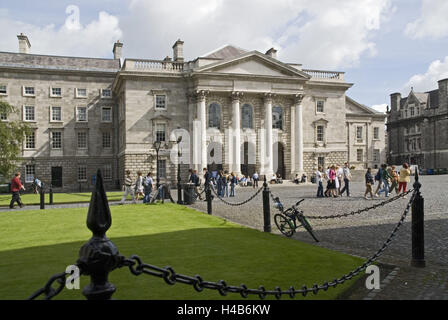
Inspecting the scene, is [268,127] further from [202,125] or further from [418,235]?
[418,235]

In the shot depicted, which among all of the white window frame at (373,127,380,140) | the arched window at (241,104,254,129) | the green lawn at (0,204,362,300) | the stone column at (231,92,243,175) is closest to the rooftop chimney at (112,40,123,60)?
the stone column at (231,92,243,175)

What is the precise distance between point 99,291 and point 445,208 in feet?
51.6

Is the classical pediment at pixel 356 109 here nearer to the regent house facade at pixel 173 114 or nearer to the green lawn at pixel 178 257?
the regent house facade at pixel 173 114

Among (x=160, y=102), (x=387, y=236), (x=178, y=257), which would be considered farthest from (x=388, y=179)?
(x=160, y=102)

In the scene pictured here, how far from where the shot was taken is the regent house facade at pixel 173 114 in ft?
135

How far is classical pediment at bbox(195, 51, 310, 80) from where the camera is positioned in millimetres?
41294

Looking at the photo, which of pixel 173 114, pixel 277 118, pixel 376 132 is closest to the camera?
pixel 173 114

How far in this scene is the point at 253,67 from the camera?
42.8 meters

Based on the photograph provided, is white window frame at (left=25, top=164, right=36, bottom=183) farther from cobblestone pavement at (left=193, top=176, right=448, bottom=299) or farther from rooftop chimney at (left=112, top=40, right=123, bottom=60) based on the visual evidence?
cobblestone pavement at (left=193, top=176, right=448, bottom=299)

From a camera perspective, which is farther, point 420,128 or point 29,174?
point 420,128

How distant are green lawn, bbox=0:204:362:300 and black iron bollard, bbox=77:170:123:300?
259 centimetres

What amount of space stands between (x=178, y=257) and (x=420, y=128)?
72238 millimetres
